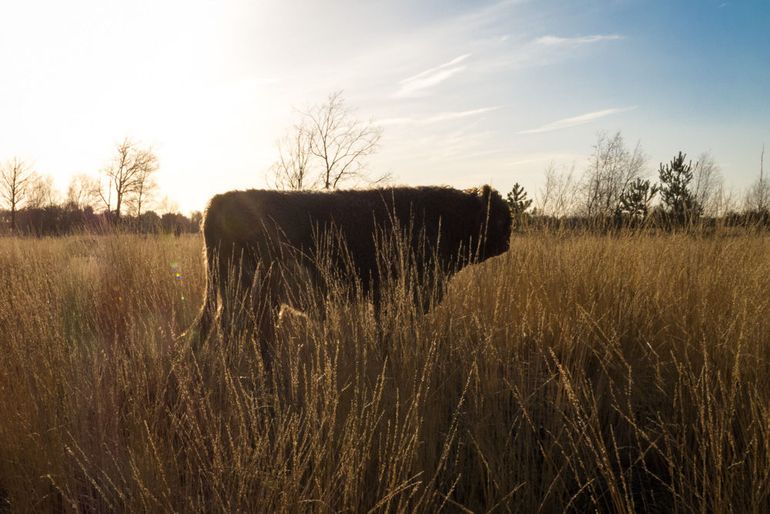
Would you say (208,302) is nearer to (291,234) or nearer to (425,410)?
(291,234)

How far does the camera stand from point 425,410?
2342mm

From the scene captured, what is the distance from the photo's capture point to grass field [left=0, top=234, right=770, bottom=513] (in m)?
1.66

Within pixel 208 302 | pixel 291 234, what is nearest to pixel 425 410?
pixel 291 234

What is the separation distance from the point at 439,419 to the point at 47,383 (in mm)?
2088

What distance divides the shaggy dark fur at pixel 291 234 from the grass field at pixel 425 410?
2.00 ft

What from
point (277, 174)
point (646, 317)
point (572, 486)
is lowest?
point (572, 486)

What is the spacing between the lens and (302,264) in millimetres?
3748

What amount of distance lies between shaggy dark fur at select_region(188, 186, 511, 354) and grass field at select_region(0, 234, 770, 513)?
61 centimetres

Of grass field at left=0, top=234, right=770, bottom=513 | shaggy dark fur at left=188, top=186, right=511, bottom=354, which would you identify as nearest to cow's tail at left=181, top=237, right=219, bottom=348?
shaggy dark fur at left=188, top=186, right=511, bottom=354

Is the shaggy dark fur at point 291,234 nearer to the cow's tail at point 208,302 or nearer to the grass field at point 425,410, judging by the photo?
the cow's tail at point 208,302

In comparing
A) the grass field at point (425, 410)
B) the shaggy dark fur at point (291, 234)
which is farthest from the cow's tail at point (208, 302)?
the grass field at point (425, 410)

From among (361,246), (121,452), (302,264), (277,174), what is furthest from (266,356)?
(277,174)

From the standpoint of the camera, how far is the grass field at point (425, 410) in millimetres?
1657

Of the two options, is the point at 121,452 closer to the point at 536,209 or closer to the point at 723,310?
the point at 723,310
